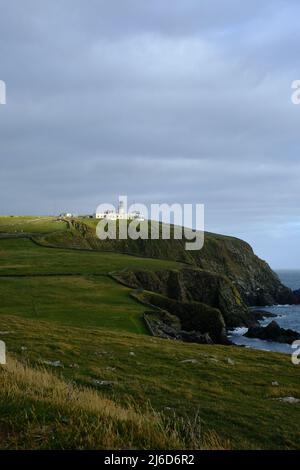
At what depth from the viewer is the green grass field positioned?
367 inches

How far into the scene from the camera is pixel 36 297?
70.0m

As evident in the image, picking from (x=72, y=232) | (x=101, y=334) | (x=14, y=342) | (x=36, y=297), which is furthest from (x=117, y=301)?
(x=72, y=232)

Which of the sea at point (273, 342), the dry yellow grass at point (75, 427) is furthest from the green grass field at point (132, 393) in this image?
the sea at point (273, 342)

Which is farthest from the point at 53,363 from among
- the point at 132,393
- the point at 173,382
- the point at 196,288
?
the point at 196,288

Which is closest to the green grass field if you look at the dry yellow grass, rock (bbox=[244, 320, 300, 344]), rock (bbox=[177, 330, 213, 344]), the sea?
the dry yellow grass

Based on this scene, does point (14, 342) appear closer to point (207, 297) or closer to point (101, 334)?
point (101, 334)

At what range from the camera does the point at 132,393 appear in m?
18.2

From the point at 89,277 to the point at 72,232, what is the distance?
299 ft

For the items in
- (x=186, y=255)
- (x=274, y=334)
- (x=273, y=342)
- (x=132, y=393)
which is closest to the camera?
(x=132, y=393)

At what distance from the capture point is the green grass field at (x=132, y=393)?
9320 millimetres

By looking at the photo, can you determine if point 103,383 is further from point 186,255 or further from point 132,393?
point 186,255

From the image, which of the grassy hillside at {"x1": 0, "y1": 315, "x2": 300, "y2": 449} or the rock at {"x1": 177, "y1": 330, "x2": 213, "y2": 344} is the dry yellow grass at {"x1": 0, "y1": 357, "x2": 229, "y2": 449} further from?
the rock at {"x1": 177, "y1": 330, "x2": 213, "y2": 344}

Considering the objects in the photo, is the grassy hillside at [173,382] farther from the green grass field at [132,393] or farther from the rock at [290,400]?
the rock at [290,400]

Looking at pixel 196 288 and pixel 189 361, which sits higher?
pixel 189 361
